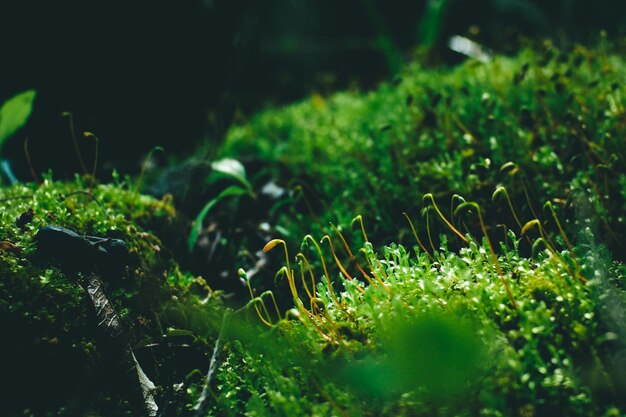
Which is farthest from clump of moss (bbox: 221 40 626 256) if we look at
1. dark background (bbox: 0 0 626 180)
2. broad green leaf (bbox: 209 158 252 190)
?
dark background (bbox: 0 0 626 180)

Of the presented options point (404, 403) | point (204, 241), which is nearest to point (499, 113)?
point (204, 241)

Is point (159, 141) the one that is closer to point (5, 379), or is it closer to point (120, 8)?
point (120, 8)

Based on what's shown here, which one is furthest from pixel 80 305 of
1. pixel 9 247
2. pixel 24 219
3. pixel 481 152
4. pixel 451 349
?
pixel 481 152

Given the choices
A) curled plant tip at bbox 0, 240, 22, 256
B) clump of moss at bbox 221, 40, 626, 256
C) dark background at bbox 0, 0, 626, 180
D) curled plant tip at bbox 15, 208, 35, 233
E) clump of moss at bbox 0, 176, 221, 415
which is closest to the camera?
clump of moss at bbox 0, 176, 221, 415

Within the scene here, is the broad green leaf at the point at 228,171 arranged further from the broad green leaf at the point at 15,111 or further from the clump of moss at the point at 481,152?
the broad green leaf at the point at 15,111

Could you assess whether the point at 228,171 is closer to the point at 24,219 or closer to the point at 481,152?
the point at 24,219

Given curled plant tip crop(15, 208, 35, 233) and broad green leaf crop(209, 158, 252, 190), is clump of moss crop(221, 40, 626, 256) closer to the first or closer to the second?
broad green leaf crop(209, 158, 252, 190)
